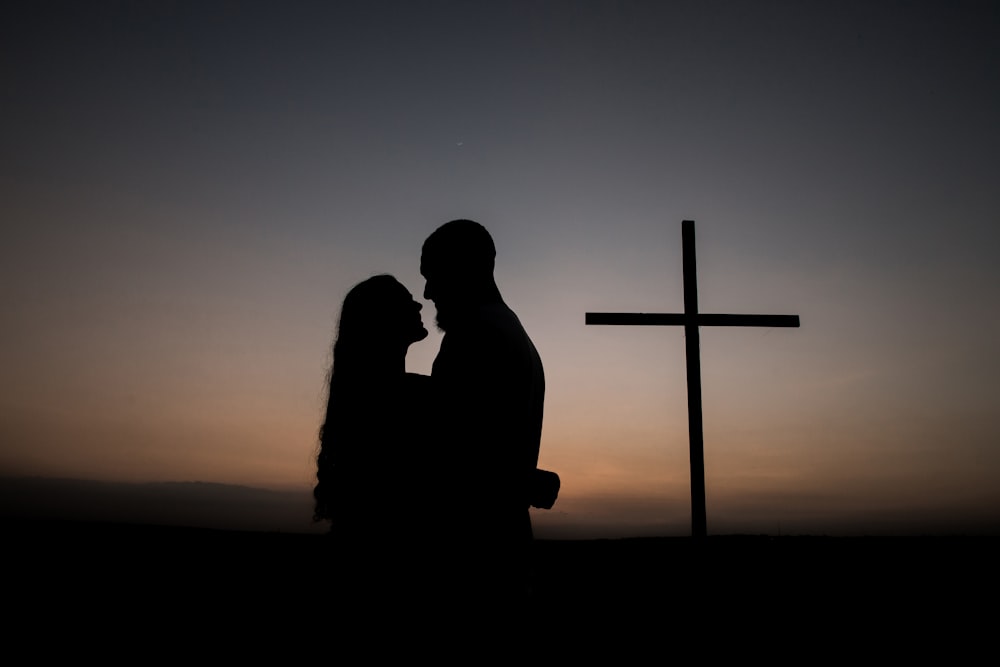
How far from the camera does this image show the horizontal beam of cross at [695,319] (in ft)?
22.9

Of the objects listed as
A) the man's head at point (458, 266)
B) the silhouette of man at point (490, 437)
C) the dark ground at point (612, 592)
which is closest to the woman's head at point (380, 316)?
the man's head at point (458, 266)

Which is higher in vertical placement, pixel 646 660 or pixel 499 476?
pixel 499 476

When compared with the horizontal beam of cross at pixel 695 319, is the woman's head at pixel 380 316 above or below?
below

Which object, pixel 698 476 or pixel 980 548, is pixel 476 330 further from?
pixel 980 548

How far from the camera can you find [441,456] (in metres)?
2.47

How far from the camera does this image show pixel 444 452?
97.4 inches

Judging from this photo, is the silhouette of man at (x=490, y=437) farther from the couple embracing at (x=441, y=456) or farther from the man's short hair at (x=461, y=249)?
the man's short hair at (x=461, y=249)

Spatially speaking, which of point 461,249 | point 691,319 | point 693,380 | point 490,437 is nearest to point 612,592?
point 693,380

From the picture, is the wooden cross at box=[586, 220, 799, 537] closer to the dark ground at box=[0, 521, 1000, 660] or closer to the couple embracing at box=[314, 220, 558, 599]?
the dark ground at box=[0, 521, 1000, 660]

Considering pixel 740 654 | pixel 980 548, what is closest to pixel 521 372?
pixel 740 654

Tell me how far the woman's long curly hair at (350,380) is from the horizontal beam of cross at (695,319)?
4.29 m

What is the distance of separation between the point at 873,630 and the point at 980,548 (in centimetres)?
328

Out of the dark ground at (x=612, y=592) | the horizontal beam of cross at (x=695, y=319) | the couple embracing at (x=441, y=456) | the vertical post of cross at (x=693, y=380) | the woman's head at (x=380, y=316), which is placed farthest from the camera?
the horizontal beam of cross at (x=695, y=319)

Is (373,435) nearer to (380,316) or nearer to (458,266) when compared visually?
(380,316)
